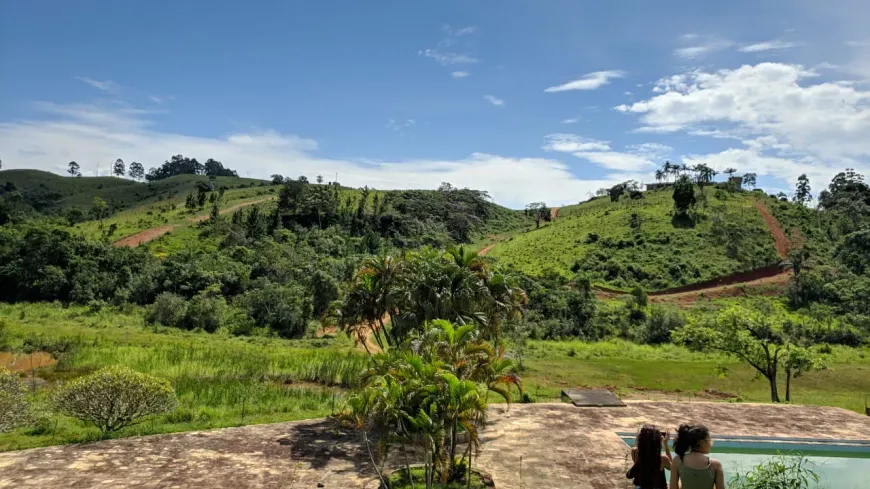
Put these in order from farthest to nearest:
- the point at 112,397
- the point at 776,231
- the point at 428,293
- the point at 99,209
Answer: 1. the point at 99,209
2. the point at 776,231
3. the point at 428,293
4. the point at 112,397

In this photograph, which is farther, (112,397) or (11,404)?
(112,397)

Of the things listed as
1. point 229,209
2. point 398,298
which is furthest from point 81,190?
point 398,298

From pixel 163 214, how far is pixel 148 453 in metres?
72.1

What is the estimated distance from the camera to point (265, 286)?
4300 centimetres

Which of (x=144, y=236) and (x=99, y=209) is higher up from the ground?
(x=99, y=209)

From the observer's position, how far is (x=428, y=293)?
16.4 meters

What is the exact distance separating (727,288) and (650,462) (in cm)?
5628

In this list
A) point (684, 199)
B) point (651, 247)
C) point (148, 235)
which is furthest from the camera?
point (684, 199)

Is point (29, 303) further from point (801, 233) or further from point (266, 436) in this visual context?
point (801, 233)

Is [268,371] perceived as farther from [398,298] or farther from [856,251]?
[856,251]

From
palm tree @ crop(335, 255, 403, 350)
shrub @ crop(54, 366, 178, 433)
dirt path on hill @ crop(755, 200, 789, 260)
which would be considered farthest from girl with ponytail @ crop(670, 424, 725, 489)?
dirt path on hill @ crop(755, 200, 789, 260)

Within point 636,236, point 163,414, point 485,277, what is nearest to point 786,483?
point 485,277

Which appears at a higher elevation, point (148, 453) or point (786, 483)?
point (786, 483)

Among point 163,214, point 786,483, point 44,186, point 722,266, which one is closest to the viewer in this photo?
point 786,483
